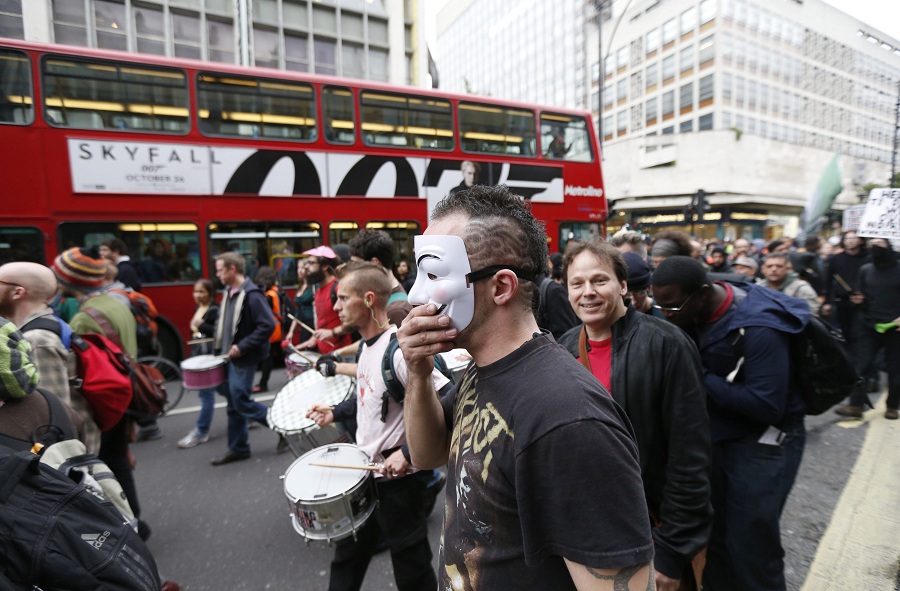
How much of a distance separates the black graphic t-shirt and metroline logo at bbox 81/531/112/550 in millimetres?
1050

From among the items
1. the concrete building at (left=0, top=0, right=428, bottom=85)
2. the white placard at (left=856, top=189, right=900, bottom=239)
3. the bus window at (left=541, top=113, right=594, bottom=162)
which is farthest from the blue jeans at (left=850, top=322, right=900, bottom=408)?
the concrete building at (left=0, top=0, right=428, bottom=85)

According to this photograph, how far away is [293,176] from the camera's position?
7398mm

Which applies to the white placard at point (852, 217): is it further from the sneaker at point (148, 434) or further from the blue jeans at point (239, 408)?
the sneaker at point (148, 434)

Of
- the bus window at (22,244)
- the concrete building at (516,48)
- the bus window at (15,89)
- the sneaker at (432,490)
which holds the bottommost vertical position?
the sneaker at (432,490)

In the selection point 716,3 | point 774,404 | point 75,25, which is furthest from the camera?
point 716,3

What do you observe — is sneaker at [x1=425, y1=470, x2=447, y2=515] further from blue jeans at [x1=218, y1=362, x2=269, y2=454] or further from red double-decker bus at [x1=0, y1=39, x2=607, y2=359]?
red double-decker bus at [x1=0, y1=39, x2=607, y2=359]

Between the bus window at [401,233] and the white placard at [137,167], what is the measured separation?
269 cm

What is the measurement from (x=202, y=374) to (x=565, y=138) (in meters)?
7.80

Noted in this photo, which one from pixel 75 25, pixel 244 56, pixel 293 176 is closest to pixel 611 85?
pixel 244 56

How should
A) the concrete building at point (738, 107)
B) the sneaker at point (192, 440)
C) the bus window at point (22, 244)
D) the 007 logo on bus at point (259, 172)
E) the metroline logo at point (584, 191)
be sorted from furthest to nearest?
the concrete building at point (738, 107) < the metroline logo at point (584, 191) < the 007 logo on bus at point (259, 172) < the bus window at point (22, 244) < the sneaker at point (192, 440)

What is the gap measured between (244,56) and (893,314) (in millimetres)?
23929

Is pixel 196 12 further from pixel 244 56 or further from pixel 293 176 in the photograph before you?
pixel 293 176

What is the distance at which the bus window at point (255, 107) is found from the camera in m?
6.83

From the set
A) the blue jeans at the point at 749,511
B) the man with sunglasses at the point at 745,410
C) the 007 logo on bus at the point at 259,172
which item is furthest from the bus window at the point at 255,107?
the blue jeans at the point at 749,511
